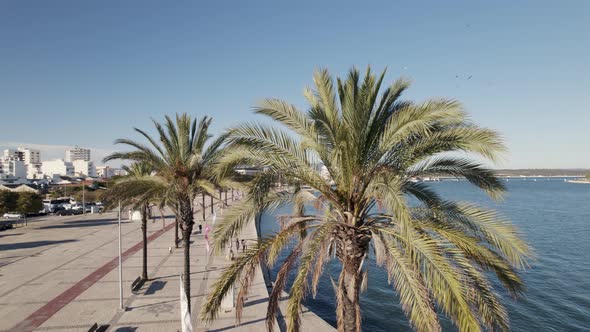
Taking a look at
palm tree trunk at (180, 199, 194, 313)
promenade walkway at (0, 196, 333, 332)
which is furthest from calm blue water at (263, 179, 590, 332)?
palm tree trunk at (180, 199, 194, 313)

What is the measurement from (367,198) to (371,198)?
10.0 inches

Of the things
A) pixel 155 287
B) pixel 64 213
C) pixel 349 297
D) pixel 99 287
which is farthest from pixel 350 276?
pixel 64 213

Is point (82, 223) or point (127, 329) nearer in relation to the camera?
point (127, 329)

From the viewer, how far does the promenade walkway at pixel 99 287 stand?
1213 cm

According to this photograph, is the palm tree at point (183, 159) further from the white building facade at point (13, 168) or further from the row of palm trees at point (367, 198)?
the white building facade at point (13, 168)

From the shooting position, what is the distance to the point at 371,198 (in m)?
6.27

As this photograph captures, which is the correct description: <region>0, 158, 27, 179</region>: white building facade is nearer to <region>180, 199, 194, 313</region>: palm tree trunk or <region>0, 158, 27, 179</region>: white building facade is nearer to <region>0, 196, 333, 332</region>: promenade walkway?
<region>0, 196, 333, 332</region>: promenade walkway

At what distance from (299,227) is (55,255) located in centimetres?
2454

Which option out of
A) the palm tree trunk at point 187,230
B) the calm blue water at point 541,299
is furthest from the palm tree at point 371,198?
the calm blue water at point 541,299

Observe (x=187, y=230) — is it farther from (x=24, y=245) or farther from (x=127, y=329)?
(x=24, y=245)

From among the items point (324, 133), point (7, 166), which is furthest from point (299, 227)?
point (7, 166)

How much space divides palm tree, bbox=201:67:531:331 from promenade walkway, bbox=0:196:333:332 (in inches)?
62.1

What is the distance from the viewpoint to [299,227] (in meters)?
6.65

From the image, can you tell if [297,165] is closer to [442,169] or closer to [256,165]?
[256,165]
